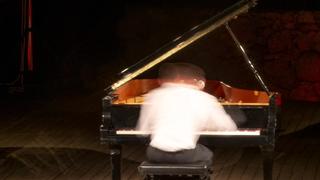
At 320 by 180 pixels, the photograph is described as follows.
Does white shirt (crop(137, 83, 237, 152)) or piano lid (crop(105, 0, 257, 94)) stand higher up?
piano lid (crop(105, 0, 257, 94))

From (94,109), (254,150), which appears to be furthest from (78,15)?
(254,150)


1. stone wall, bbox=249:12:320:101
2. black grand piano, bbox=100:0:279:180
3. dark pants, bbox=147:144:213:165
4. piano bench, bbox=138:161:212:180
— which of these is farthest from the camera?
stone wall, bbox=249:12:320:101

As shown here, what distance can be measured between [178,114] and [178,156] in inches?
13.8

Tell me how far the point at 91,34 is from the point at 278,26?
385cm

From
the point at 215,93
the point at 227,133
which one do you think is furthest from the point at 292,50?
the point at 227,133

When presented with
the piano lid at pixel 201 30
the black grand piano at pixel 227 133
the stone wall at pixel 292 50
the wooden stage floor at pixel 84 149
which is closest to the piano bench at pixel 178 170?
the black grand piano at pixel 227 133

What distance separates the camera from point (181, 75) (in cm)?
563

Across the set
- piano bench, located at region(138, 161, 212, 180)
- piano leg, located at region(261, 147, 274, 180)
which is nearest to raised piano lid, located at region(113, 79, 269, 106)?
piano leg, located at region(261, 147, 274, 180)

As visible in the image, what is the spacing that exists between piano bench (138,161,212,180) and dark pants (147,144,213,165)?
5 cm

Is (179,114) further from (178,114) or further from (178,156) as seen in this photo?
(178,156)

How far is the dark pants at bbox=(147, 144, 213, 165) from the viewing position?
567cm

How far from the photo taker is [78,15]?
1412 centimetres

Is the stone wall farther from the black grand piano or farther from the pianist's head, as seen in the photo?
the pianist's head

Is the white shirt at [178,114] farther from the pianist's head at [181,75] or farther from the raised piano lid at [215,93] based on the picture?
the raised piano lid at [215,93]
